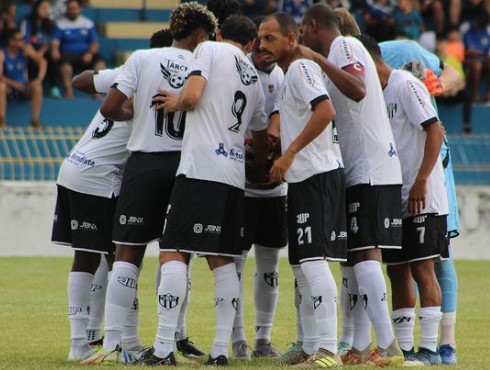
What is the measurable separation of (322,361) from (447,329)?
1384 millimetres

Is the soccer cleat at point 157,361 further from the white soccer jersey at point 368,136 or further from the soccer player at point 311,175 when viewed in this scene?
the white soccer jersey at point 368,136

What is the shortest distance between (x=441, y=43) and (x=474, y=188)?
16.2ft

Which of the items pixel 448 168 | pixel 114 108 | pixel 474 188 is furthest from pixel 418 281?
pixel 474 188

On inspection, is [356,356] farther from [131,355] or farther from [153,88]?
[153,88]

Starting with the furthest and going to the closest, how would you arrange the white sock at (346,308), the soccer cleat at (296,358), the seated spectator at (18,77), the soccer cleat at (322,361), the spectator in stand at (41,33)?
1. the spectator in stand at (41,33)
2. the seated spectator at (18,77)
3. the white sock at (346,308)
4. the soccer cleat at (296,358)
5. the soccer cleat at (322,361)

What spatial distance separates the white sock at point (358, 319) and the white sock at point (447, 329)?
568 millimetres

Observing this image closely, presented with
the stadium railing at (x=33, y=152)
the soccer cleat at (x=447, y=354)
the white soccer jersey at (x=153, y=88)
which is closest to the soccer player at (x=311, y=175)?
the white soccer jersey at (x=153, y=88)

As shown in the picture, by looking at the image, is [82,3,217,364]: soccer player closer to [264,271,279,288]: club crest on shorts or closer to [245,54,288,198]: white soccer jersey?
[245,54,288,198]: white soccer jersey

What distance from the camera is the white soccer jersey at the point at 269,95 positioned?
9.43 meters

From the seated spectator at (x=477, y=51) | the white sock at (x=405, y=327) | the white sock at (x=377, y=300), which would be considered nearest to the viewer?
the white sock at (x=377, y=300)

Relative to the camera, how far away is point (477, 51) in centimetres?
2477

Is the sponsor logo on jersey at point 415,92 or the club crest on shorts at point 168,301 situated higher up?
the sponsor logo on jersey at point 415,92

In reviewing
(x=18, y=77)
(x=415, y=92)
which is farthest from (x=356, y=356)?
(x=18, y=77)

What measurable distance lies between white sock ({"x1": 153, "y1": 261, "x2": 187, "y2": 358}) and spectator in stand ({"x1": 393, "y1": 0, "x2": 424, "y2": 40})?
55.8 ft
